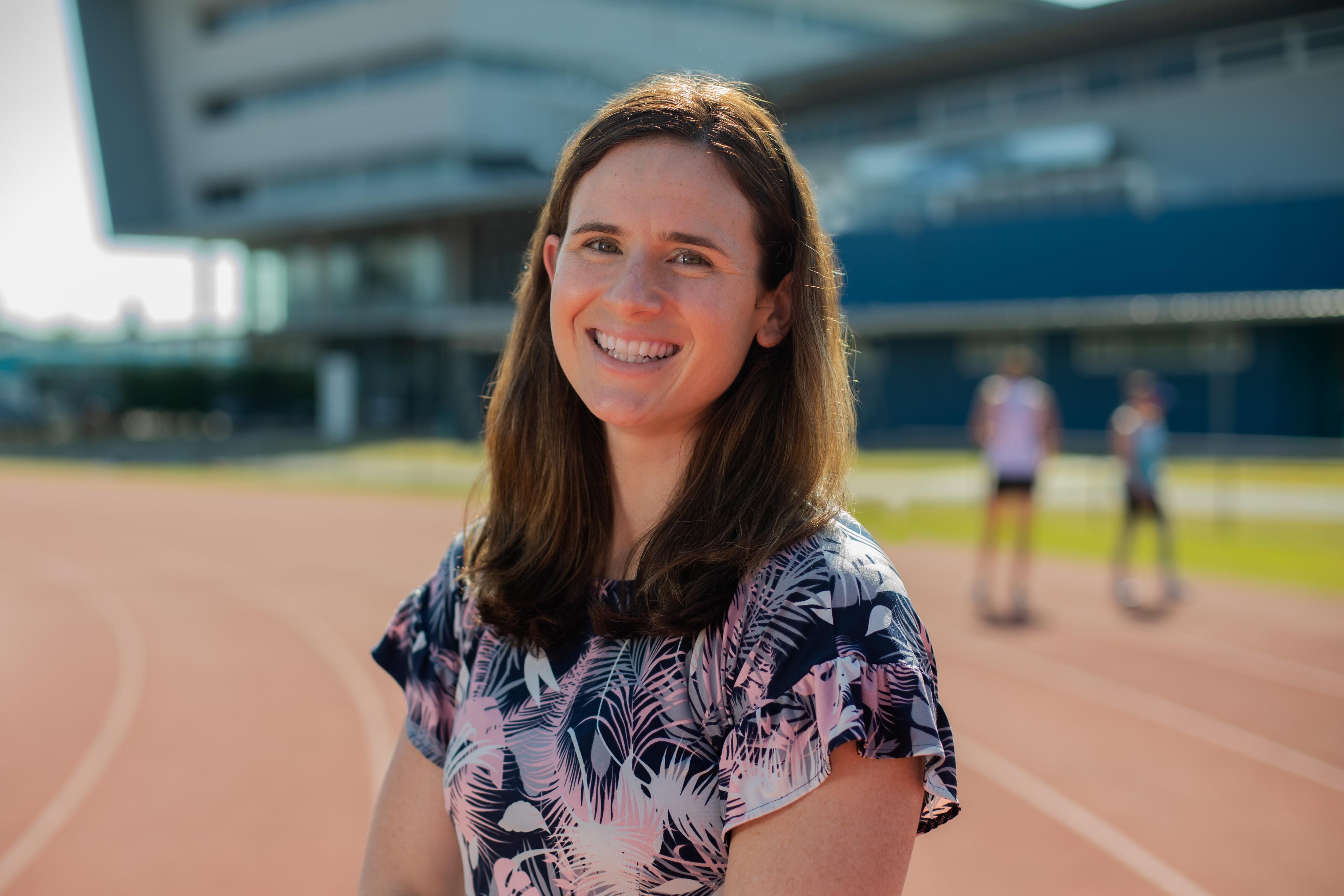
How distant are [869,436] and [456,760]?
18966mm

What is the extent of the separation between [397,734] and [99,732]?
2337 millimetres

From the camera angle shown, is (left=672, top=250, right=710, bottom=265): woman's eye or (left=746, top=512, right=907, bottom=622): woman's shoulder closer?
(left=746, top=512, right=907, bottom=622): woman's shoulder

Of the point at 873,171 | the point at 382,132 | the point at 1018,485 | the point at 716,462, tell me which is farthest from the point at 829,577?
the point at 382,132

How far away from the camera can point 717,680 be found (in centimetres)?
158

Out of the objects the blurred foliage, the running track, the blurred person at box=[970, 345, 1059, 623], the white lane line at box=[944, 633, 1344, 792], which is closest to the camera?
the running track

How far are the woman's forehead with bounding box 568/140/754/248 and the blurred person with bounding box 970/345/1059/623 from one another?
894cm

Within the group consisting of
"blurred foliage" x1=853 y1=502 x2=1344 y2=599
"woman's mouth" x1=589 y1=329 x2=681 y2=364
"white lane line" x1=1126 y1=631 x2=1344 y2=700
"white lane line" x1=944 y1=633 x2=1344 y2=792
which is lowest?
"blurred foliage" x1=853 y1=502 x2=1344 y2=599

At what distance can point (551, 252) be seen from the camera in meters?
2.10

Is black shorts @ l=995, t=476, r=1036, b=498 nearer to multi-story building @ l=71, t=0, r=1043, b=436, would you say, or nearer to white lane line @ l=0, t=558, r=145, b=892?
white lane line @ l=0, t=558, r=145, b=892

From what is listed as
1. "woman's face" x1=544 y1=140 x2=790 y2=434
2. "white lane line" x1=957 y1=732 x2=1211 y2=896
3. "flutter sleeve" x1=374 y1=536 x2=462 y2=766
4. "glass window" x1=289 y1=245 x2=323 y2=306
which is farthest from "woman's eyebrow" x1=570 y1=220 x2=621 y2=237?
"glass window" x1=289 y1=245 x2=323 y2=306

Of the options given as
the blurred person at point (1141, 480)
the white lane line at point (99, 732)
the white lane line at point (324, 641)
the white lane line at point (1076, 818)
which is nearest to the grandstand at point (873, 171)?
the blurred person at point (1141, 480)

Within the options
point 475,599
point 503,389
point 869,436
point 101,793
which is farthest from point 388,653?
point 869,436

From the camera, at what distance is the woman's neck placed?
6.30 ft

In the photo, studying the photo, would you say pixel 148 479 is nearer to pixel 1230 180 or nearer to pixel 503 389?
pixel 503 389
